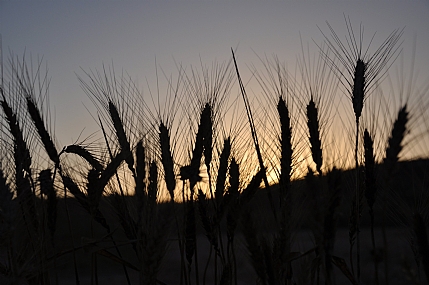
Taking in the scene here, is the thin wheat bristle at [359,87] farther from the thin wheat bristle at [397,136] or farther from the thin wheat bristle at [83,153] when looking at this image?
the thin wheat bristle at [83,153]

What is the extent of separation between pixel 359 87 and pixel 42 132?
1866mm

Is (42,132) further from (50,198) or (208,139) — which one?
(208,139)

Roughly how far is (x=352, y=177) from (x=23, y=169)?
74.3 inches

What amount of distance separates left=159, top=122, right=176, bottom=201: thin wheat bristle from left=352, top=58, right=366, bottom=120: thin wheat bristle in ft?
3.59

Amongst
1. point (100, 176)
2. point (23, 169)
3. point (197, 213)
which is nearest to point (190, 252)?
point (197, 213)

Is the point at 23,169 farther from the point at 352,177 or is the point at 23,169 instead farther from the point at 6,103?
the point at 352,177

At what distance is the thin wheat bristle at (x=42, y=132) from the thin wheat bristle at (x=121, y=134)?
37 cm

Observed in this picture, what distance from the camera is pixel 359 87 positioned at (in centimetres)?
254

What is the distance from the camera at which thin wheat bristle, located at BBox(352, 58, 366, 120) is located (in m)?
2.48

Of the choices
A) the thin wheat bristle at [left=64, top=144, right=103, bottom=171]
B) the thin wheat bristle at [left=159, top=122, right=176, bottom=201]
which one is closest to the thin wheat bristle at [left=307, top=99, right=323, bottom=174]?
the thin wheat bristle at [left=159, top=122, right=176, bottom=201]

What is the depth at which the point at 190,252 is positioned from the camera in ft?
7.79

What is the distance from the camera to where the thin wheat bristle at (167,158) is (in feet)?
7.70

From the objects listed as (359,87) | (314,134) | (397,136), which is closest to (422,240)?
(397,136)

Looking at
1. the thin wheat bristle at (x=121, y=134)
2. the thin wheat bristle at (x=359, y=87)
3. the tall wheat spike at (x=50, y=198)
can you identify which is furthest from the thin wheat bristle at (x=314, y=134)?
the tall wheat spike at (x=50, y=198)
